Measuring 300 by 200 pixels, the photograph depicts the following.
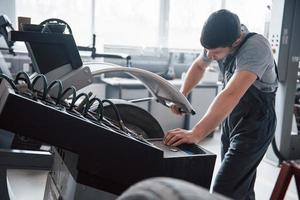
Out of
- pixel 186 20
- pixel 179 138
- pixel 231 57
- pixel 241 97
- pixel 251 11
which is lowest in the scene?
pixel 179 138

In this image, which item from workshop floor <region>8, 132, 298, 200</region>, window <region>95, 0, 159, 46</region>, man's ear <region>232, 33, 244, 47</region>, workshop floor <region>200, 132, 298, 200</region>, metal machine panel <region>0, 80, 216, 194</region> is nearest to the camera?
metal machine panel <region>0, 80, 216, 194</region>

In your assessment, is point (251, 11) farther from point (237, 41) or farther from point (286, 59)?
point (237, 41)

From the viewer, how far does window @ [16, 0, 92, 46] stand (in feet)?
14.1

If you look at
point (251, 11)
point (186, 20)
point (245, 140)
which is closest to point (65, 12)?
point (186, 20)

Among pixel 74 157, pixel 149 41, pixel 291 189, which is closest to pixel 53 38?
pixel 74 157

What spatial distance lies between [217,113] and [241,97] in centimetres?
29

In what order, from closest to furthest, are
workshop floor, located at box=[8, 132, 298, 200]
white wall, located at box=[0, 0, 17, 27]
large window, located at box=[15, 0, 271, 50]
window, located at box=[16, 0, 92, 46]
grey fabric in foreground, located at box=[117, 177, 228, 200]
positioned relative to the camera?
1. grey fabric in foreground, located at box=[117, 177, 228, 200]
2. workshop floor, located at box=[8, 132, 298, 200]
3. white wall, located at box=[0, 0, 17, 27]
4. window, located at box=[16, 0, 92, 46]
5. large window, located at box=[15, 0, 271, 50]

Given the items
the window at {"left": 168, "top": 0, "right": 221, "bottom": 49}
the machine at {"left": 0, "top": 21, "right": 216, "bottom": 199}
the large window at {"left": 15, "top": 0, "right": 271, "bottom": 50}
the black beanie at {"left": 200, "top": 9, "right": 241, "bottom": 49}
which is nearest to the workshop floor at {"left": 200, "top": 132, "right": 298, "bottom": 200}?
the black beanie at {"left": 200, "top": 9, "right": 241, "bottom": 49}

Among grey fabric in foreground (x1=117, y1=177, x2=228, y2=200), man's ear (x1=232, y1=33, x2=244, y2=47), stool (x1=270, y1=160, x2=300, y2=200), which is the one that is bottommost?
stool (x1=270, y1=160, x2=300, y2=200)

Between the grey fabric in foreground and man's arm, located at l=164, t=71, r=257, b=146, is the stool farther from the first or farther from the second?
the grey fabric in foreground

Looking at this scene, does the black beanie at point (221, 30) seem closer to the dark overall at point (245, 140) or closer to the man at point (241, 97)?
the man at point (241, 97)

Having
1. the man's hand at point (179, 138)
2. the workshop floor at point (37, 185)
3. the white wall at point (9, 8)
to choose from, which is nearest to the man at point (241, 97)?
the man's hand at point (179, 138)

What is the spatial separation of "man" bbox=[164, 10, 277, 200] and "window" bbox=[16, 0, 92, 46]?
3.10 meters

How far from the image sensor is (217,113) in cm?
153
